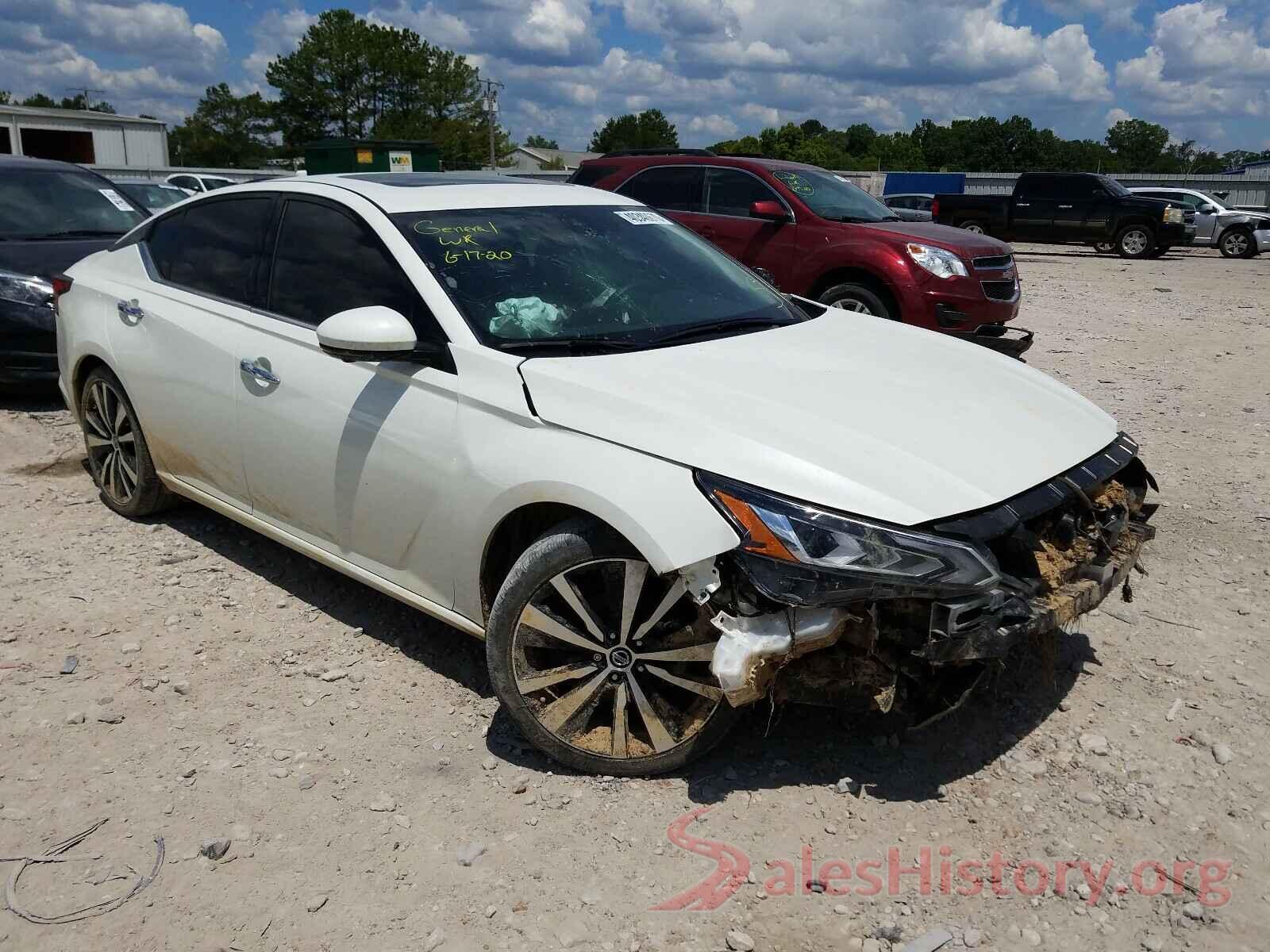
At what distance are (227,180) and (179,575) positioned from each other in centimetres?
2850

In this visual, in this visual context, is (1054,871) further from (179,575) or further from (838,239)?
(838,239)

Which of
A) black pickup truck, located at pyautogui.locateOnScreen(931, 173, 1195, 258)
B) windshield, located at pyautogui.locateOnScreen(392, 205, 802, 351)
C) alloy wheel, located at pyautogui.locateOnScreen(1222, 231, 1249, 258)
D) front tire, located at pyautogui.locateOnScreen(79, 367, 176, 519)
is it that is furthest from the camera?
alloy wheel, located at pyautogui.locateOnScreen(1222, 231, 1249, 258)

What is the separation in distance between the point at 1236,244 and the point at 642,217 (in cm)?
2499

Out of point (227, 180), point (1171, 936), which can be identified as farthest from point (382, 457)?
point (227, 180)

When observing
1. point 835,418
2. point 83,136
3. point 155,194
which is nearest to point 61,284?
point 835,418

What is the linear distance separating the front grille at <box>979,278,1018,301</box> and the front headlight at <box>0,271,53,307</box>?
6926 millimetres

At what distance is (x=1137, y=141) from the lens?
340 ft

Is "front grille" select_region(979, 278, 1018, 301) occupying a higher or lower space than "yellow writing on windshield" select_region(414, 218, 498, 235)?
lower

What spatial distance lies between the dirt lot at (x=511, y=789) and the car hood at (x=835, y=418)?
26 cm

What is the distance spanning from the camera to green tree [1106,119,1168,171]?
101 m

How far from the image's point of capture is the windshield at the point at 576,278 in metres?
3.50

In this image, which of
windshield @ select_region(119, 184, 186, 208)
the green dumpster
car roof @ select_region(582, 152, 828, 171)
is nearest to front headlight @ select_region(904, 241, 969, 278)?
car roof @ select_region(582, 152, 828, 171)

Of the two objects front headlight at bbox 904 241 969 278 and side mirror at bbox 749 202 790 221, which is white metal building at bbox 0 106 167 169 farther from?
front headlight at bbox 904 241 969 278
